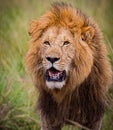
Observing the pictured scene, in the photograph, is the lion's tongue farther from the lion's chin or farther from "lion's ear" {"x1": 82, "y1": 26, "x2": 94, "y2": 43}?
"lion's ear" {"x1": 82, "y1": 26, "x2": 94, "y2": 43}

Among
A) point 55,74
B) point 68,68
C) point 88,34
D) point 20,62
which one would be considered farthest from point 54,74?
point 20,62

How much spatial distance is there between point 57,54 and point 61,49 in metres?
0.14

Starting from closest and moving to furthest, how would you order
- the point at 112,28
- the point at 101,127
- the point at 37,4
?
the point at 101,127 < the point at 112,28 < the point at 37,4

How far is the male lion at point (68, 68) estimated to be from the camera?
7926mm

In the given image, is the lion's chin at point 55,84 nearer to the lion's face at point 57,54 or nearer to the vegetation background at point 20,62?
the lion's face at point 57,54

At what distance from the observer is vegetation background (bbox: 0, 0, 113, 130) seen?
29.9ft

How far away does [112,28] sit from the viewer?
1143 cm


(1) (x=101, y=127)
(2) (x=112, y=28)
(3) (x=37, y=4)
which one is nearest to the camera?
(1) (x=101, y=127)

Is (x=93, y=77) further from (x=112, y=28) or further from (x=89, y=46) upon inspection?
(x=112, y=28)

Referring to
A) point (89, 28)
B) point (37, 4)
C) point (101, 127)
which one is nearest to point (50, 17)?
point (89, 28)

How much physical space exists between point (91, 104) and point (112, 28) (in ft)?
10.8

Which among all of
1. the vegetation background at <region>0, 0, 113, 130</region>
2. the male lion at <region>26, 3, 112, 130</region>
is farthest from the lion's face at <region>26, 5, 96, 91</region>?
the vegetation background at <region>0, 0, 113, 130</region>

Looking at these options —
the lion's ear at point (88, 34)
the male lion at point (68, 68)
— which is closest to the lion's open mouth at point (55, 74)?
the male lion at point (68, 68)

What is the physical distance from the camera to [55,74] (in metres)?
7.86
